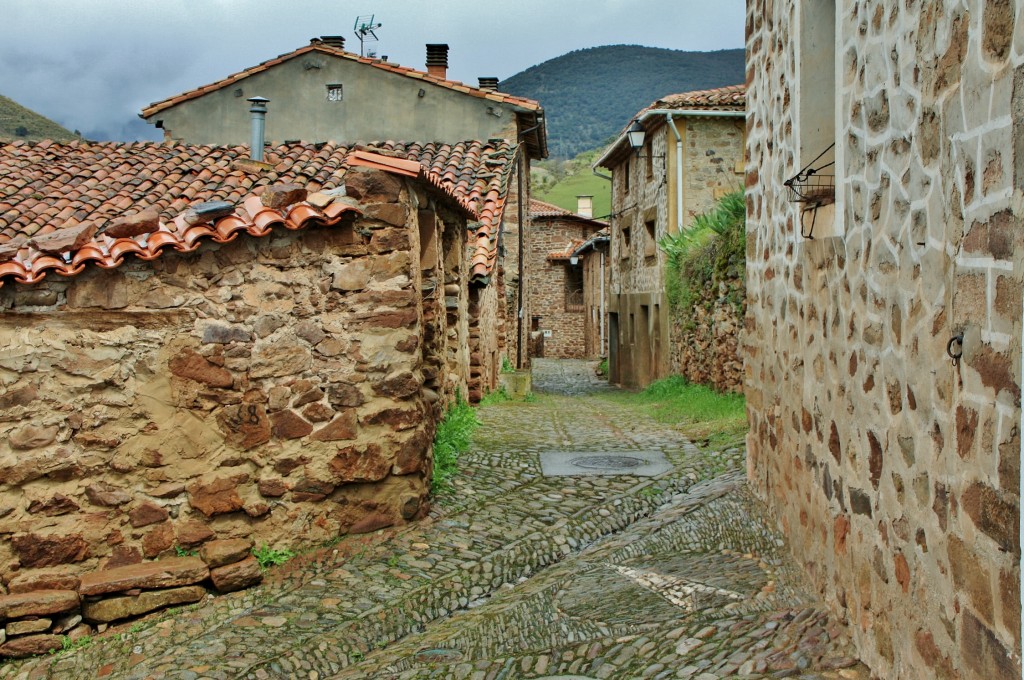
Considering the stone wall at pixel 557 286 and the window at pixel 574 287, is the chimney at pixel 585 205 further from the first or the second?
the window at pixel 574 287

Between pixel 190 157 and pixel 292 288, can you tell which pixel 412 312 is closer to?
pixel 292 288

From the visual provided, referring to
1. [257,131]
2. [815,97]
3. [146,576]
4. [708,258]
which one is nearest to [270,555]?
[146,576]

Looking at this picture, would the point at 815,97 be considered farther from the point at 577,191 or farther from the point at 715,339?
the point at 577,191

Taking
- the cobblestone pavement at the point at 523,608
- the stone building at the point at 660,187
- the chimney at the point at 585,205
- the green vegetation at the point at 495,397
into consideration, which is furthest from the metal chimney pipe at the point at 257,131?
the chimney at the point at 585,205

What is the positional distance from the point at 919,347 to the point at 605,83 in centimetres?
10901

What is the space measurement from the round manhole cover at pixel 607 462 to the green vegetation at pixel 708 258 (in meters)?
4.06

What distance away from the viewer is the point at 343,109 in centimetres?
1745

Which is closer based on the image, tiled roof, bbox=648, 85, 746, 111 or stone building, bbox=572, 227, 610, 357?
tiled roof, bbox=648, 85, 746, 111

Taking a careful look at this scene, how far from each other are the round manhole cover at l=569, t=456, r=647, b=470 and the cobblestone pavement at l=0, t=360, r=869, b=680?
1.17m

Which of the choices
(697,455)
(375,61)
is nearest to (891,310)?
(697,455)

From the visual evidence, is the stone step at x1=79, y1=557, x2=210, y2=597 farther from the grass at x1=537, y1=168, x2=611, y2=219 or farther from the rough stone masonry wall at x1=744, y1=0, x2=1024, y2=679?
the grass at x1=537, y1=168, x2=611, y2=219

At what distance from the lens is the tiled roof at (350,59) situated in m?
17.2

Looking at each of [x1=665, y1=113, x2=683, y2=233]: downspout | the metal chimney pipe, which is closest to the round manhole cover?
the metal chimney pipe

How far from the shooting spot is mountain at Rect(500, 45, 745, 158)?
97438mm
